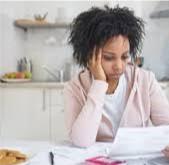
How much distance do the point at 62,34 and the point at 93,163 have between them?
9.45ft

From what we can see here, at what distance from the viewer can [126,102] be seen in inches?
53.9

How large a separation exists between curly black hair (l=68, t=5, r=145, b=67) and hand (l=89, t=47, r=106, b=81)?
23mm

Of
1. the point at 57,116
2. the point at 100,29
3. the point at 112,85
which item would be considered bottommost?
the point at 57,116

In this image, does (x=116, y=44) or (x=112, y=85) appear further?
(x=112, y=85)

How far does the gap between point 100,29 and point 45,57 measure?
2.55 meters

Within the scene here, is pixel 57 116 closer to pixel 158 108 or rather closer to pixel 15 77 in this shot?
pixel 15 77

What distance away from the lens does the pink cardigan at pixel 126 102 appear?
127 cm

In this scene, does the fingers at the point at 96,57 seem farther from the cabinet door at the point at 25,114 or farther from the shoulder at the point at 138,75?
the cabinet door at the point at 25,114

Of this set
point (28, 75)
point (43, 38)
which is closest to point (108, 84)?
point (28, 75)

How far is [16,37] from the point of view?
3600mm

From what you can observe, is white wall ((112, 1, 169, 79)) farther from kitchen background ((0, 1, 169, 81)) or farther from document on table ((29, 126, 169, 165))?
document on table ((29, 126, 169, 165))

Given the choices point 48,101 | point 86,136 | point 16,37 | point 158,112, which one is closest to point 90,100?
point 86,136

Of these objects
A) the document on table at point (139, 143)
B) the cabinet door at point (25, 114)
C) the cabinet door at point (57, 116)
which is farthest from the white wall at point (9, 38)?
the document on table at point (139, 143)

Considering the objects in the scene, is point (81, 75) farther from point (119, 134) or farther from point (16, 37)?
point (16, 37)
